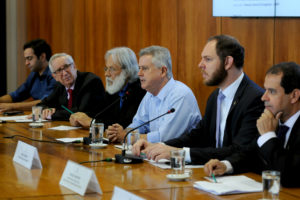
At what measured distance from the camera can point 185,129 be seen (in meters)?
3.38

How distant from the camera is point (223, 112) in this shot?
9.65ft

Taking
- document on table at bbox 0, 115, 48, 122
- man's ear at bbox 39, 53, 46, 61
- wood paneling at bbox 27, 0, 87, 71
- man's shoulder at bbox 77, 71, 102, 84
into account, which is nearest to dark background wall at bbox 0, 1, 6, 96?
wood paneling at bbox 27, 0, 87, 71

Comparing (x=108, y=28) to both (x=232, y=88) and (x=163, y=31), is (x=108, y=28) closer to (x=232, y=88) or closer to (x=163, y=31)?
(x=163, y=31)

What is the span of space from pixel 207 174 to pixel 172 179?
0.18 meters

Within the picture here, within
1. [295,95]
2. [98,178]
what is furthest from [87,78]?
[295,95]

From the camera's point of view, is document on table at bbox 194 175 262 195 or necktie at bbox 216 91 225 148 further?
necktie at bbox 216 91 225 148

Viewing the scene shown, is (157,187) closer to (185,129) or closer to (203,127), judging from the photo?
(203,127)

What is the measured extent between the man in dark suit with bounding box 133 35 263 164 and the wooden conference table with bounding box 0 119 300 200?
21cm

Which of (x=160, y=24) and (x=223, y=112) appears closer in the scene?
(x=223, y=112)

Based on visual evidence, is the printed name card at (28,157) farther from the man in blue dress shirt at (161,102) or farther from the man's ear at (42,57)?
the man's ear at (42,57)

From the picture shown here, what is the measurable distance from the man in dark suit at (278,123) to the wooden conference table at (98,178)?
0.11 m

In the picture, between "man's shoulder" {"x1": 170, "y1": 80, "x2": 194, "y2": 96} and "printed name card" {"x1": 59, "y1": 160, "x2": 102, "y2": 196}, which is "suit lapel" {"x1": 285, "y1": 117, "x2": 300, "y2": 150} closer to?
"printed name card" {"x1": 59, "y1": 160, "x2": 102, "y2": 196}

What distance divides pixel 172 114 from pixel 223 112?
1.71ft

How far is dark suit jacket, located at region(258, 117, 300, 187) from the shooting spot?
2.01 metres
